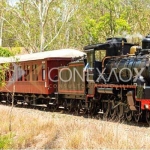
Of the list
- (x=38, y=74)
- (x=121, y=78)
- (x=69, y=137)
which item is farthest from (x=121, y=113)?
(x=38, y=74)

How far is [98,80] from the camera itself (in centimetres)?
1532

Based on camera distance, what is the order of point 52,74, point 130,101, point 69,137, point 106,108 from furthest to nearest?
point 52,74 < point 106,108 < point 130,101 < point 69,137

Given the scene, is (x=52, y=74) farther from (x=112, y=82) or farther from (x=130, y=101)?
(x=130, y=101)

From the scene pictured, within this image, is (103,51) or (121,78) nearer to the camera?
(121,78)

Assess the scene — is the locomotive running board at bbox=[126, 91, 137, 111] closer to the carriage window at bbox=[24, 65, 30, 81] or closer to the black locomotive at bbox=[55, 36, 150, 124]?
the black locomotive at bbox=[55, 36, 150, 124]

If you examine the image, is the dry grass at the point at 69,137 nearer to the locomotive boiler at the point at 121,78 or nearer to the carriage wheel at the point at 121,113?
the locomotive boiler at the point at 121,78

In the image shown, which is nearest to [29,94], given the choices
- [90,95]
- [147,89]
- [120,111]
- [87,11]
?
[90,95]

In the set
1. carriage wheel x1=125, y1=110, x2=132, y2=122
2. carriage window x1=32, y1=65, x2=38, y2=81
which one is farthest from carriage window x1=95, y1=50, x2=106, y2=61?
carriage window x1=32, y1=65, x2=38, y2=81

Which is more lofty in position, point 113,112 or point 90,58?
point 90,58

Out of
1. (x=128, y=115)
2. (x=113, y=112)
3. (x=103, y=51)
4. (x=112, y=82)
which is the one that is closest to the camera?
(x=128, y=115)

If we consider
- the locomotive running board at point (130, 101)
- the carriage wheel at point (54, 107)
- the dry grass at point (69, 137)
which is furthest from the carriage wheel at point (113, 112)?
the carriage wheel at point (54, 107)

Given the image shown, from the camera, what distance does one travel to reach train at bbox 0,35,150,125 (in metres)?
13.2

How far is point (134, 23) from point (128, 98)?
21.0 m

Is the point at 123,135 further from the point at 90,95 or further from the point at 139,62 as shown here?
the point at 90,95
